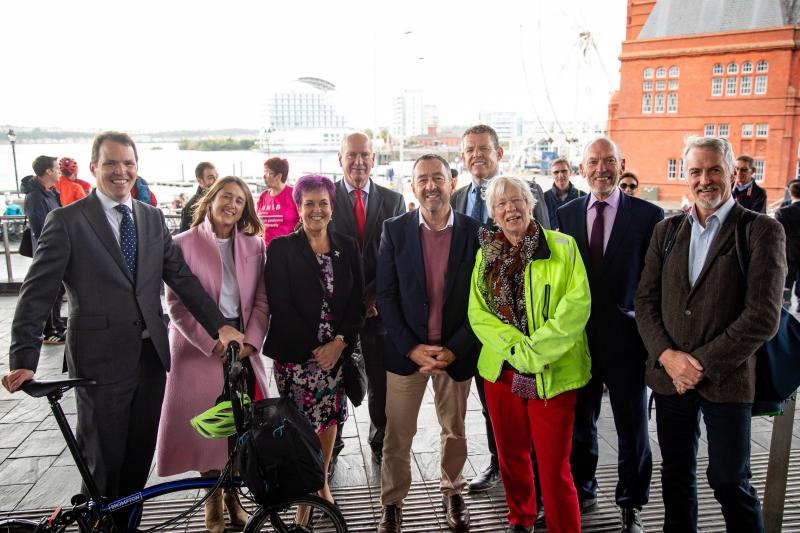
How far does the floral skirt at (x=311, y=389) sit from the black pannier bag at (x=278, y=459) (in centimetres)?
58

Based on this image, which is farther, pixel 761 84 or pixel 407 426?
pixel 761 84

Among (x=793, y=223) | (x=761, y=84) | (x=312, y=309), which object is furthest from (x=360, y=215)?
(x=761, y=84)

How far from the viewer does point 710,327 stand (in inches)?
81.2

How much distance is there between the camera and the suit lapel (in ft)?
7.14

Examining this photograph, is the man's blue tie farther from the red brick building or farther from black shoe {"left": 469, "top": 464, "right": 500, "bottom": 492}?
the red brick building

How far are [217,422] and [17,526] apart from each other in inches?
30.0

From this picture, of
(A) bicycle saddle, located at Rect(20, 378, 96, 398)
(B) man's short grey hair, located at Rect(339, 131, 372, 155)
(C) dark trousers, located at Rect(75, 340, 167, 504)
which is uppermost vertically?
(B) man's short grey hair, located at Rect(339, 131, 372, 155)

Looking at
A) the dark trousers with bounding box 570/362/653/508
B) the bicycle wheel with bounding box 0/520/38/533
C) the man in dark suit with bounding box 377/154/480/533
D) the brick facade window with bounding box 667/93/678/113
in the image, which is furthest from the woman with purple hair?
the brick facade window with bounding box 667/93/678/113

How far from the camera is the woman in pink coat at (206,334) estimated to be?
2537 mm

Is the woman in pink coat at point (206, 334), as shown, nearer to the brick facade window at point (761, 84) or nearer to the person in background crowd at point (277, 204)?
the person in background crowd at point (277, 204)

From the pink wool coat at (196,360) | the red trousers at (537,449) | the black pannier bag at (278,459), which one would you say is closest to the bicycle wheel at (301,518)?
the black pannier bag at (278,459)

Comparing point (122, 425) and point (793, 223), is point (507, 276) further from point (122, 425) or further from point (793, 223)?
point (793, 223)

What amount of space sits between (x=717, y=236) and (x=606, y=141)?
0.79 metres

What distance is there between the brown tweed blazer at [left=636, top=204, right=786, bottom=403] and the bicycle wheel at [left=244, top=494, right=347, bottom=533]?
141 cm
